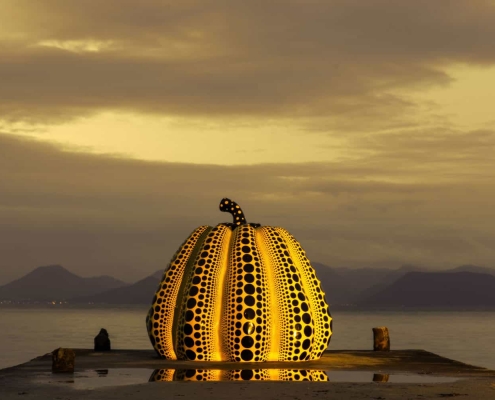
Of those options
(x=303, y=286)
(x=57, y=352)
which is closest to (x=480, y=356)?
(x=303, y=286)

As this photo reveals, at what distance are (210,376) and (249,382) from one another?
1.85m

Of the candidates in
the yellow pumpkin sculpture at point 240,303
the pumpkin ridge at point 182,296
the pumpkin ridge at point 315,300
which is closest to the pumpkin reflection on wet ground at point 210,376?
the yellow pumpkin sculpture at point 240,303

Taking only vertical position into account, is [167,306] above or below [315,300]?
below

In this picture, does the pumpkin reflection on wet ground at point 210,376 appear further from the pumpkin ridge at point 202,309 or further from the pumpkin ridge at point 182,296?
the pumpkin ridge at point 182,296

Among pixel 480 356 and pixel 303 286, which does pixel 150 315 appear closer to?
pixel 303 286

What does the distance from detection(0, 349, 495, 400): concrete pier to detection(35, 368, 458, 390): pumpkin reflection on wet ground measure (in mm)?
23

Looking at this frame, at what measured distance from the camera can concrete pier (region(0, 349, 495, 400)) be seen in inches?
853

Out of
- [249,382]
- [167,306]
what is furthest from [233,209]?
[249,382]

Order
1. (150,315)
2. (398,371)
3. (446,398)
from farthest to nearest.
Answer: (150,315) → (398,371) → (446,398)

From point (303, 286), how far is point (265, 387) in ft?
24.5

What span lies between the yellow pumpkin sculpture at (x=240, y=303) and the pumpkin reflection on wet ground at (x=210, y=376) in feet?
6.52

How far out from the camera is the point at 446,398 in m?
21.5

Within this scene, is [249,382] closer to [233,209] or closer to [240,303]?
[240,303]

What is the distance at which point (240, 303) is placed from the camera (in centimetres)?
2861
